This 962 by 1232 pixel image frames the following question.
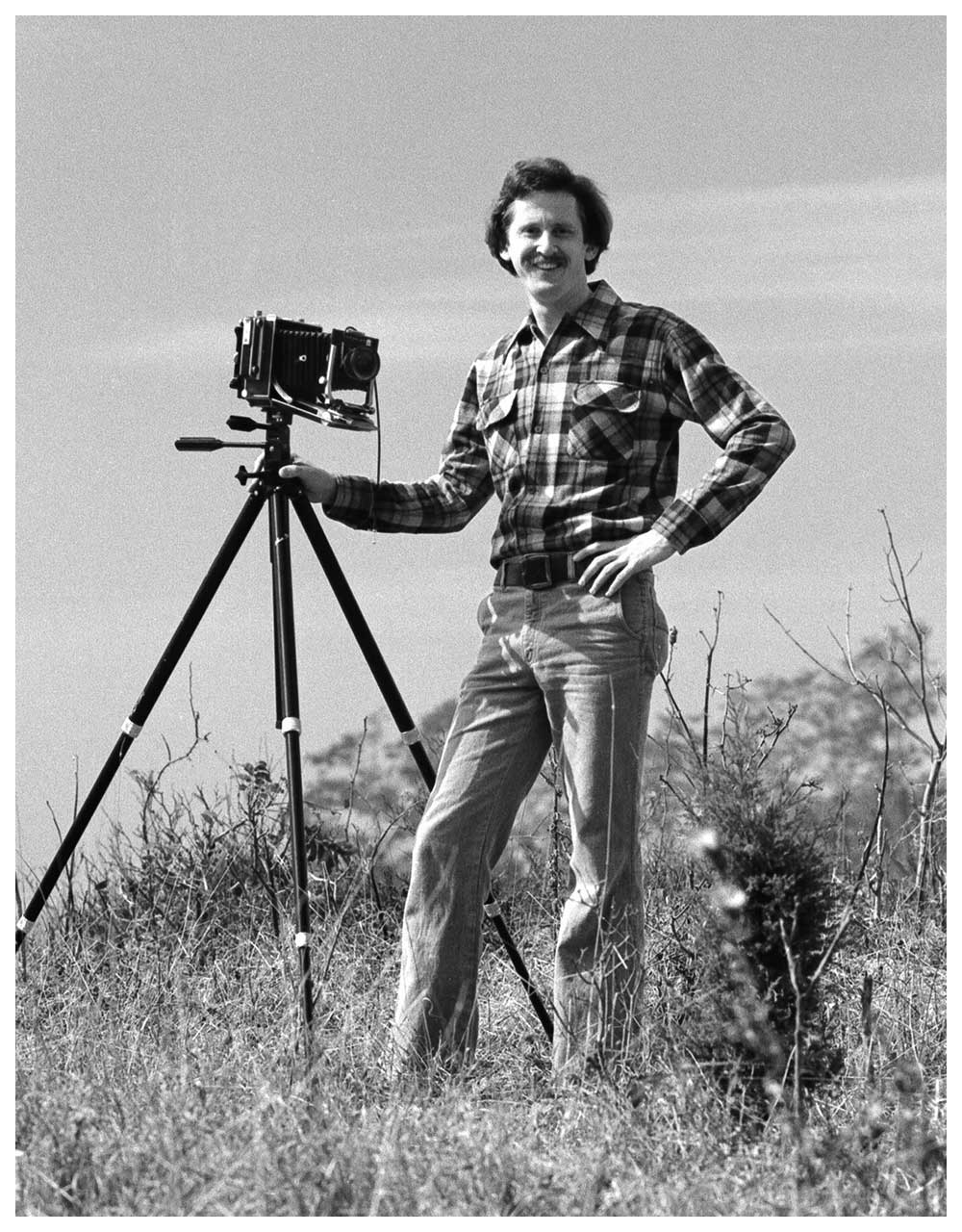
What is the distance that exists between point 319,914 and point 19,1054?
1630 mm

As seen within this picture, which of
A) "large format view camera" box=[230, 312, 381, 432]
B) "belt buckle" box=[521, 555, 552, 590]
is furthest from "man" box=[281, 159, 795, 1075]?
"large format view camera" box=[230, 312, 381, 432]

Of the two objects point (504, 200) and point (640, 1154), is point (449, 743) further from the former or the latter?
point (504, 200)

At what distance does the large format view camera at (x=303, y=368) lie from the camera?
417 centimetres

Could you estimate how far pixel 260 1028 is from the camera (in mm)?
4723

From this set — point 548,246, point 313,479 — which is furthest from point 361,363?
point 548,246

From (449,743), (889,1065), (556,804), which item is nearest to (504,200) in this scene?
(449,743)

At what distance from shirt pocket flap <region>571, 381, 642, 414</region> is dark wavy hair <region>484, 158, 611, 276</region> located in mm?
470

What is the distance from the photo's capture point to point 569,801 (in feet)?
13.3

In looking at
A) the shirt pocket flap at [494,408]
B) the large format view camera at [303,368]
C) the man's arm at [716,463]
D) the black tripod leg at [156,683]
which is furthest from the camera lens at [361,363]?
the man's arm at [716,463]

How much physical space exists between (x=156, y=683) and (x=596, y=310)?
5.30ft

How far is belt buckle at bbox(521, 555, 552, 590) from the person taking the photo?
399 centimetres

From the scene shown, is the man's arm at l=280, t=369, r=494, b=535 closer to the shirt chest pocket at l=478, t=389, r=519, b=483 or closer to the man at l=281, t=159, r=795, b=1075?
the man at l=281, t=159, r=795, b=1075

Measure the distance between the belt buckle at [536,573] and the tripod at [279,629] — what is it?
49 centimetres

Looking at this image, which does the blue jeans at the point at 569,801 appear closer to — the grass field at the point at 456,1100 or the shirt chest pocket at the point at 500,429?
the grass field at the point at 456,1100
